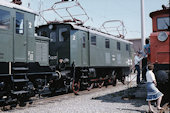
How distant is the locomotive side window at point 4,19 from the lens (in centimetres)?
743

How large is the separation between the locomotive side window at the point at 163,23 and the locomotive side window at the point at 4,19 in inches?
219

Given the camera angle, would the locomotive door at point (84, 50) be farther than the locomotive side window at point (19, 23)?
Yes

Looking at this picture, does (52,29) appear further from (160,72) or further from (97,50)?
(160,72)

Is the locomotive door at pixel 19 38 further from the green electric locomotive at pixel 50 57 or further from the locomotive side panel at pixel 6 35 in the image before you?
the locomotive side panel at pixel 6 35

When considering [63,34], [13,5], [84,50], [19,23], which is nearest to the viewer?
[13,5]

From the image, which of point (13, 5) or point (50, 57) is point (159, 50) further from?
point (50, 57)

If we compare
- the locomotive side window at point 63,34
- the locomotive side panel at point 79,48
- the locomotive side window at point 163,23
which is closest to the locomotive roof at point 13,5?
the locomotive side window at point 63,34

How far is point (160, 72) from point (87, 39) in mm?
5905

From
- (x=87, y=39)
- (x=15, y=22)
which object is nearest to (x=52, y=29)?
(x=87, y=39)

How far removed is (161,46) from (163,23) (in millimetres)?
970

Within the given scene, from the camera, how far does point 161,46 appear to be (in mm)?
7988

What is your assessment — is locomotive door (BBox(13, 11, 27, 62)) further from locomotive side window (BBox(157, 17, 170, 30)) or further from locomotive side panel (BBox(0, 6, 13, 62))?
locomotive side window (BBox(157, 17, 170, 30))

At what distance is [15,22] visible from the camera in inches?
312

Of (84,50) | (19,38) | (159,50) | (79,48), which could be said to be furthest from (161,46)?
(19,38)
